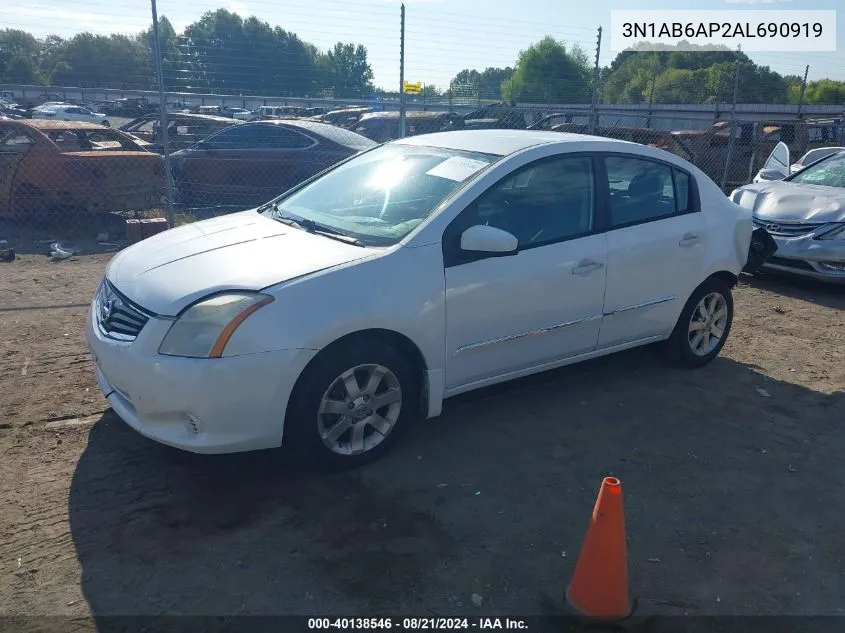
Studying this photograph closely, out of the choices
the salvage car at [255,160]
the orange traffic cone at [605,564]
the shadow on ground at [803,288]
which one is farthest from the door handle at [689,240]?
the salvage car at [255,160]

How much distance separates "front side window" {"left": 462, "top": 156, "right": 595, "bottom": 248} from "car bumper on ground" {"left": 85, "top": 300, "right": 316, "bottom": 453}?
136cm

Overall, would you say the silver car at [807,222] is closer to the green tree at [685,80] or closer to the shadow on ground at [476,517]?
the shadow on ground at [476,517]

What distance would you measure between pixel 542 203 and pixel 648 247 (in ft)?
2.82

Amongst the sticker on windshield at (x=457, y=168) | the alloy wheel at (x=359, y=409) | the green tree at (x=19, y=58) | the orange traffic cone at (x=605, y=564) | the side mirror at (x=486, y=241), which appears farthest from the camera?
the green tree at (x=19, y=58)

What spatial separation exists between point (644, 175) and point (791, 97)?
37358 mm

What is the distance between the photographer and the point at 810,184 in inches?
335

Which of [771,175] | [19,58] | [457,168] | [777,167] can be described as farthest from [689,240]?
[19,58]

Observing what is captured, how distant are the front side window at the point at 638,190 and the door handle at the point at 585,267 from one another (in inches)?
13.2

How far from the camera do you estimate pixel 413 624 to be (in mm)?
2656

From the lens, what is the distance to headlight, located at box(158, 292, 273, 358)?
319 centimetres

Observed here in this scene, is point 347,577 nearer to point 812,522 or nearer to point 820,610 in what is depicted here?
point 820,610

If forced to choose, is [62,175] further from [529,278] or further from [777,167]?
[777,167]

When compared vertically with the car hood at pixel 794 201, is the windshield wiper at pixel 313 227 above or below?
above

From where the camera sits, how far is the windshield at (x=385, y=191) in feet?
13.0
